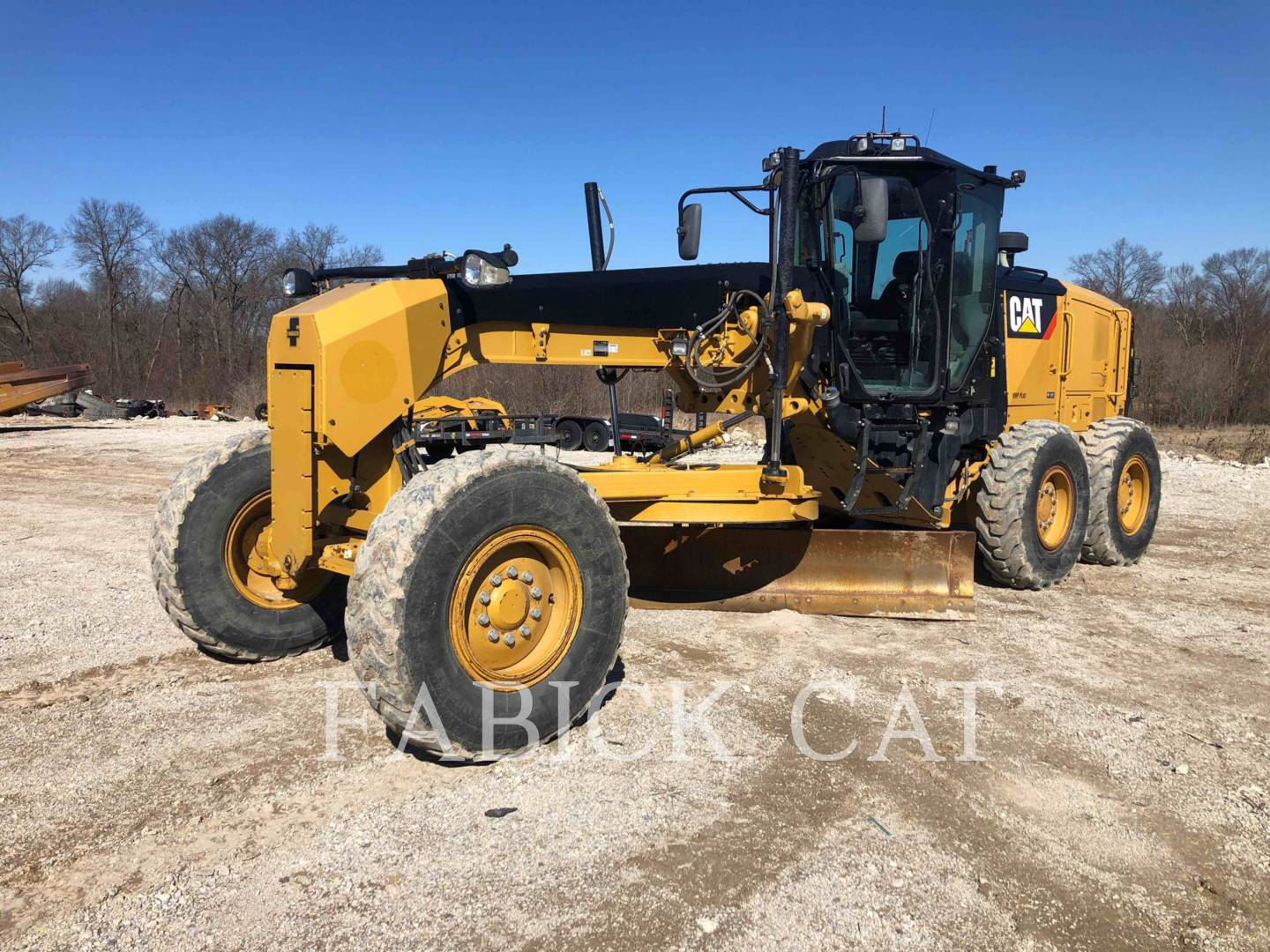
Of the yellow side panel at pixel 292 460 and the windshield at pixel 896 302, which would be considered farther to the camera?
the windshield at pixel 896 302

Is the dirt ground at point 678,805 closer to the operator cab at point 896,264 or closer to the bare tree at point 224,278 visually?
the operator cab at point 896,264

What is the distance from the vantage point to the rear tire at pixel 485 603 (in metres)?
3.42

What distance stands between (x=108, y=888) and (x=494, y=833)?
123 centimetres

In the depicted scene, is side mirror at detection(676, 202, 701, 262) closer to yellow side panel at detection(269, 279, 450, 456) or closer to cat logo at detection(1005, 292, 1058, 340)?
yellow side panel at detection(269, 279, 450, 456)

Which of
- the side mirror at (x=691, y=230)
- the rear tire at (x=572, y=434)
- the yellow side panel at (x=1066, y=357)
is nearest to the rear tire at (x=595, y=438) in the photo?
the rear tire at (x=572, y=434)

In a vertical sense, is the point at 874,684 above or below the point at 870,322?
below

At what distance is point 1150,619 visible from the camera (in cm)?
624

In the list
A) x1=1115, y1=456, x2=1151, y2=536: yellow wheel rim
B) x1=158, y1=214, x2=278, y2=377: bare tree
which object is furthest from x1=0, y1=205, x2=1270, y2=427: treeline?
x1=1115, y1=456, x2=1151, y2=536: yellow wheel rim

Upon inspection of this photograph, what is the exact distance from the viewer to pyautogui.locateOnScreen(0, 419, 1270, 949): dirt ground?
2797mm

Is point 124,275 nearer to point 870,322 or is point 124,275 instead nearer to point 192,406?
point 192,406

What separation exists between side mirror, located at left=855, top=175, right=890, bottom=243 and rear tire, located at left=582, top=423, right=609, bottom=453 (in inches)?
486

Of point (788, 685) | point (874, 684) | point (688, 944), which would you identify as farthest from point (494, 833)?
point (874, 684)

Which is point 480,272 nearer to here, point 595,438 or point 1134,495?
point 1134,495

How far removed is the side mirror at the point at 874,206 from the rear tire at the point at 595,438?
12350mm
